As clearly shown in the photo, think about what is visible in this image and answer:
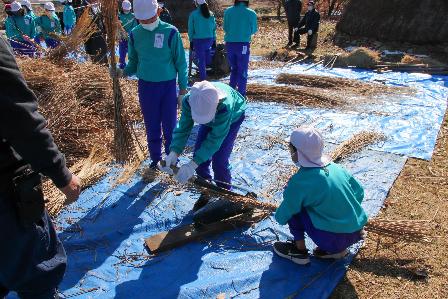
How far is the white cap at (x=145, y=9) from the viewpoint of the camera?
3.50 m

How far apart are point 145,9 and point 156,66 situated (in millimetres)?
497

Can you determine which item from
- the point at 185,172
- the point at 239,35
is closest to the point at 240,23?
the point at 239,35

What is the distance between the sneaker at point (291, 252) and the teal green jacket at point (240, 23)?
3.98 m

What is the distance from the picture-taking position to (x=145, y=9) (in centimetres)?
352

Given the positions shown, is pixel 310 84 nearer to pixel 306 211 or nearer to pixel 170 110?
pixel 170 110

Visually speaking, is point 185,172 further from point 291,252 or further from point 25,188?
point 25,188

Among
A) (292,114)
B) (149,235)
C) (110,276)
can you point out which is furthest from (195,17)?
(110,276)

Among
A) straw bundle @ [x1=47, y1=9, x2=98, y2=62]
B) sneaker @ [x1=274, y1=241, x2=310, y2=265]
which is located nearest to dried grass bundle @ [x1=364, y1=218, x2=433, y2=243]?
sneaker @ [x1=274, y1=241, x2=310, y2=265]

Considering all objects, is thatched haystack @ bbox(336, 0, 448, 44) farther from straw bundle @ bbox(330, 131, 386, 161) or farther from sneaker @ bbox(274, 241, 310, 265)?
sneaker @ bbox(274, 241, 310, 265)

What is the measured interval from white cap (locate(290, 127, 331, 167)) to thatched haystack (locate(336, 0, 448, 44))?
9318 mm

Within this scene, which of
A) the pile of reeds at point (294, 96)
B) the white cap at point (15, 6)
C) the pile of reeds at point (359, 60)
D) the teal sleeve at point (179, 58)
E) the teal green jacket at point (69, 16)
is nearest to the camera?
the teal sleeve at point (179, 58)

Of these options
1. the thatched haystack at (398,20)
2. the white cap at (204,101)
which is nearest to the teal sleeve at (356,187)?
the white cap at (204,101)

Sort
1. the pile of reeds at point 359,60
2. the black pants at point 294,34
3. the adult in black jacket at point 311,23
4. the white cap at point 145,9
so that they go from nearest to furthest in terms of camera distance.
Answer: the white cap at point 145,9, the pile of reeds at point 359,60, the adult in black jacket at point 311,23, the black pants at point 294,34

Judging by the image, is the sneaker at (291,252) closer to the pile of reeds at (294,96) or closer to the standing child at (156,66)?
the standing child at (156,66)
